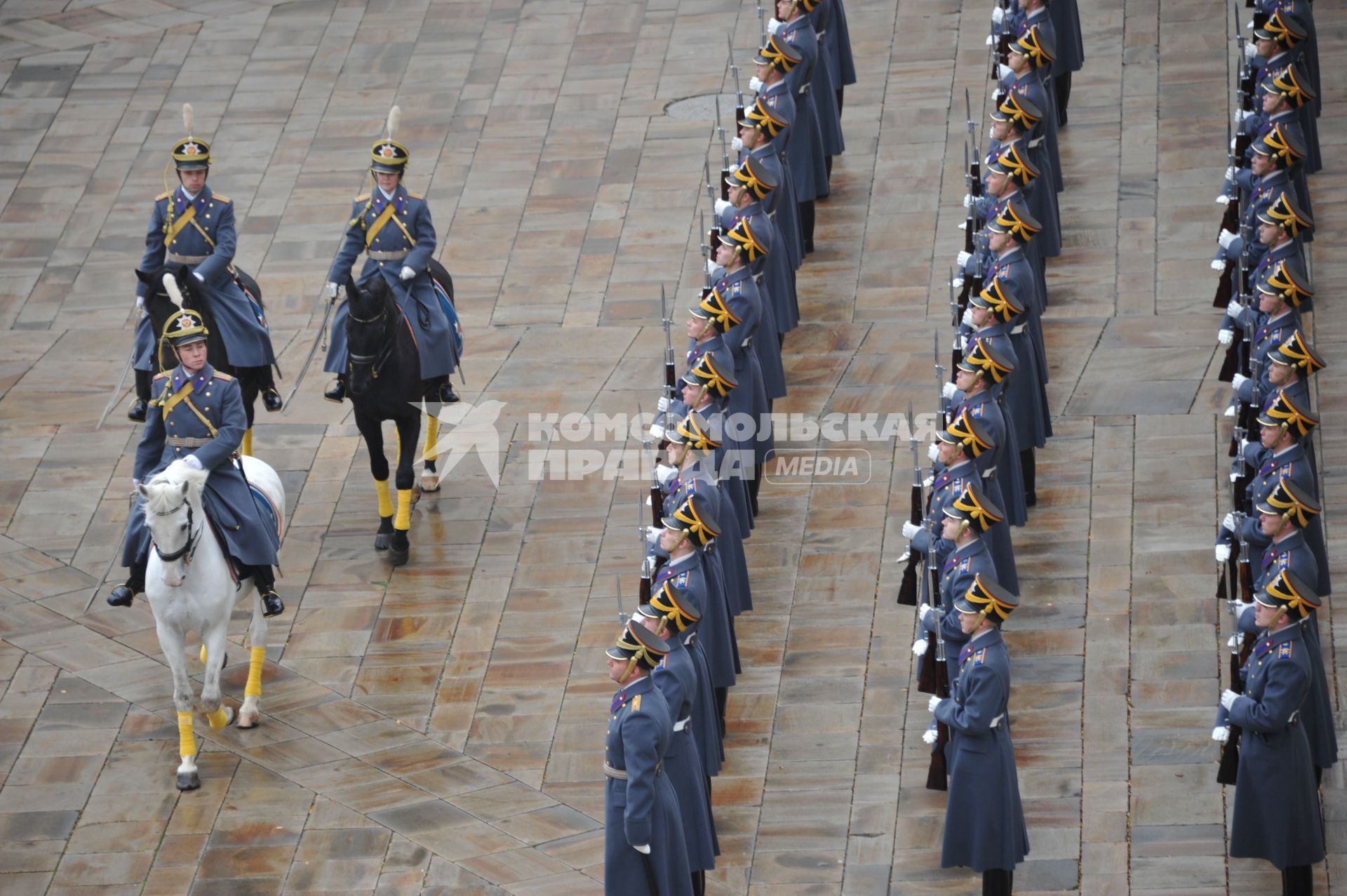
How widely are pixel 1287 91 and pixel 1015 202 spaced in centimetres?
299

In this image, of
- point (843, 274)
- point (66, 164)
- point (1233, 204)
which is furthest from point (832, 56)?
point (66, 164)

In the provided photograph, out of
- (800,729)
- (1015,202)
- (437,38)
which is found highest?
(1015,202)

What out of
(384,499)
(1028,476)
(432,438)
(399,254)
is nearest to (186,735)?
Result: (384,499)

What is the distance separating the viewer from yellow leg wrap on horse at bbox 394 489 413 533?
15922 mm

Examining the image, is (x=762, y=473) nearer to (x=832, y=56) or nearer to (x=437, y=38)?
(x=832, y=56)

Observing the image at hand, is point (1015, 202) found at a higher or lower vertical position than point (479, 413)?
higher

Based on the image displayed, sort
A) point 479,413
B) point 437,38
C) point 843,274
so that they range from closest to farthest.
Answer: point 479,413
point 843,274
point 437,38

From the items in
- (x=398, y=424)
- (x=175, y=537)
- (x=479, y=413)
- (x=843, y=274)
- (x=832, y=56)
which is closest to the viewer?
(x=175, y=537)

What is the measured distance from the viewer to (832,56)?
68.0ft

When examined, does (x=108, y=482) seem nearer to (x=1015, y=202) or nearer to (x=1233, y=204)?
(x=1015, y=202)

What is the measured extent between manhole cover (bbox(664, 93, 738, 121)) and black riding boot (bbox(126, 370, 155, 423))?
7.00 meters

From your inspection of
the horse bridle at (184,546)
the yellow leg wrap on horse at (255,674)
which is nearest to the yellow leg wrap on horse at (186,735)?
the yellow leg wrap on horse at (255,674)

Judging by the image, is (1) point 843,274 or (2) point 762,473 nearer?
(2) point 762,473

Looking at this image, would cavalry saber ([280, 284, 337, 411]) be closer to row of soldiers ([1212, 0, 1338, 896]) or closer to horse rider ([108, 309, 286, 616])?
horse rider ([108, 309, 286, 616])
